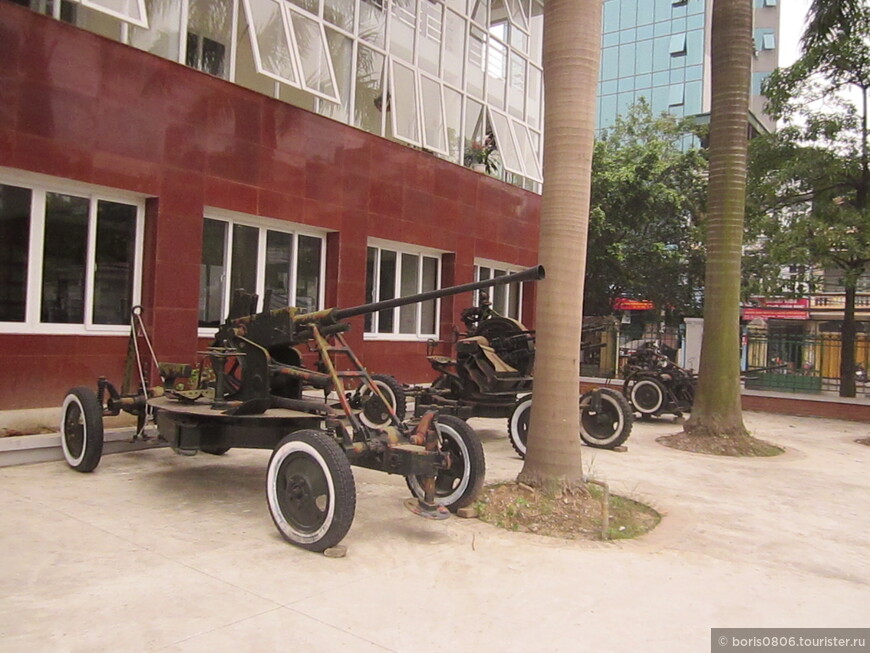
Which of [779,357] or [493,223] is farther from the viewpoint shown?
[779,357]

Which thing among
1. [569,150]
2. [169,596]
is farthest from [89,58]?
[169,596]

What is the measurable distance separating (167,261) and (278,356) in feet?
13.8

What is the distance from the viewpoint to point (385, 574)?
15.3ft

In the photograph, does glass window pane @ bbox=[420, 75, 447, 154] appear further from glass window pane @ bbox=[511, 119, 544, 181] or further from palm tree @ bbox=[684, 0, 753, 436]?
palm tree @ bbox=[684, 0, 753, 436]

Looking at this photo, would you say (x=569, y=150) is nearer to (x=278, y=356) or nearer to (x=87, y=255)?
(x=278, y=356)

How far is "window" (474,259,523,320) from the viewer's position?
57.4 feet

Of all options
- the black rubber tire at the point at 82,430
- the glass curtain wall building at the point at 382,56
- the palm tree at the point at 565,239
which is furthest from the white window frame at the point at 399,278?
the palm tree at the point at 565,239

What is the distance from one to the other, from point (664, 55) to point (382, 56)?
44.8 metres

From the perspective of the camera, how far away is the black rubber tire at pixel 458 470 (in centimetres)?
598

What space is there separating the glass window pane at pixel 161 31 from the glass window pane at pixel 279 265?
3.20 m

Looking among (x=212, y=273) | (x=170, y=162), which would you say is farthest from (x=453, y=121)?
(x=170, y=162)

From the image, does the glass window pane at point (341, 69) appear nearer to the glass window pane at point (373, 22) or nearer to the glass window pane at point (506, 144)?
the glass window pane at point (373, 22)

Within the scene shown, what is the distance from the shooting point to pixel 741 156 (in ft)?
35.8

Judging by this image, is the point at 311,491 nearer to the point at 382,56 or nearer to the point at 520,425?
the point at 520,425
